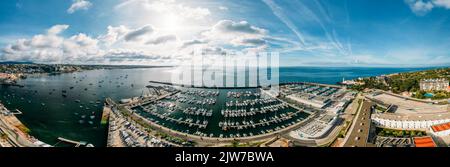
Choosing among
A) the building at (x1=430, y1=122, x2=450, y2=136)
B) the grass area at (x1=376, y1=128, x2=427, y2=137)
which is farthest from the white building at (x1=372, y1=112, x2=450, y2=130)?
the building at (x1=430, y1=122, x2=450, y2=136)

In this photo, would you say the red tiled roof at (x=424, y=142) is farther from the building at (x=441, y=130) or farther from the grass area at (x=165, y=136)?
the grass area at (x=165, y=136)

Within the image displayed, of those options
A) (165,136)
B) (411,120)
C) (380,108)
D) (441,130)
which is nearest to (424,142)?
(441,130)

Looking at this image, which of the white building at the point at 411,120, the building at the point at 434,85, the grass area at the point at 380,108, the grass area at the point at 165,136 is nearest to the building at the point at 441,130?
the white building at the point at 411,120

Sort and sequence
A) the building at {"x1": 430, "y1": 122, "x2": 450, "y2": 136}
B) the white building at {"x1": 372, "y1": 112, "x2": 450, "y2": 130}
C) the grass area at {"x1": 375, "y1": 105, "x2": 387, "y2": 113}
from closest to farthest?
the building at {"x1": 430, "y1": 122, "x2": 450, "y2": 136}
the white building at {"x1": 372, "y1": 112, "x2": 450, "y2": 130}
the grass area at {"x1": 375, "y1": 105, "x2": 387, "y2": 113}

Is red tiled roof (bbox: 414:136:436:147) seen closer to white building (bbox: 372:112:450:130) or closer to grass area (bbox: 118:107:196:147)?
white building (bbox: 372:112:450:130)

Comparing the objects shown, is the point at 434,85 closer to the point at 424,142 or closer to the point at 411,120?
the point at 411,120

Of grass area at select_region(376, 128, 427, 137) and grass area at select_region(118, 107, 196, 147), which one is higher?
grass area at select_region(376, 128, 427, 137)

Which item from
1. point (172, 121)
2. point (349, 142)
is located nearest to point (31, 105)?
point (172, 121)

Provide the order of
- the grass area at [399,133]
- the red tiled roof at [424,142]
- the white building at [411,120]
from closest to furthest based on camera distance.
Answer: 1. the red tiled roof at [424,142]
2. the grass area at [399,133]
3. the white building at [411,120]

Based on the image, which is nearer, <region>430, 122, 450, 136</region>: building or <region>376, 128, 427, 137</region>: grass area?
<region>430, 122, 450, 136</region>: building
